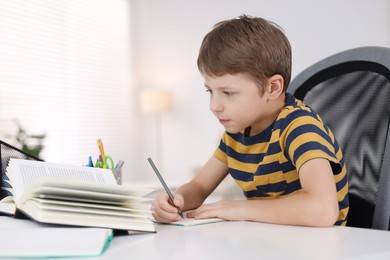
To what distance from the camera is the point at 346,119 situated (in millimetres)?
1223

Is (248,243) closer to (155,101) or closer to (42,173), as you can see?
(42,173)

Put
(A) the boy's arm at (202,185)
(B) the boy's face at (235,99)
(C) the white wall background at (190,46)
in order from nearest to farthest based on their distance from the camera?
(B) the boy's face at (235,99)
(A) the boy's arm at (202,185)
(C) the white wall background at (190,46)

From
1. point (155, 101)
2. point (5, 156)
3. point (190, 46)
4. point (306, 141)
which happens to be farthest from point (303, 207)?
point (190, 46)

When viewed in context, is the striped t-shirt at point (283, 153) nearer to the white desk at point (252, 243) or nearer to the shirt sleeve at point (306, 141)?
the shirt sleeve at point (306, 141)

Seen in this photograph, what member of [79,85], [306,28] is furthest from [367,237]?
[79,85]

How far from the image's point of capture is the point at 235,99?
107cm

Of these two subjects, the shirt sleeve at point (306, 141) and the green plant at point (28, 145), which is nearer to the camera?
the shirt sleeve at point (306, 141)

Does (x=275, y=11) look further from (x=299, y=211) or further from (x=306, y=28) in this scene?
(x=299, y=211)

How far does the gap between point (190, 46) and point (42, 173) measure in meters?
4.53

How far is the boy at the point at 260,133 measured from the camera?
2.97 feet

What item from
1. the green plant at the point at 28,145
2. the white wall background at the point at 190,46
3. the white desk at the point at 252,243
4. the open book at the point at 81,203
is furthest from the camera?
the white wall background at the point at 190,46

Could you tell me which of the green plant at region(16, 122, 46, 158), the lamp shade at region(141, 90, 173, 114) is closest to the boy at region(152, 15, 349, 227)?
the green plant at region(16, 122, 46, 158)

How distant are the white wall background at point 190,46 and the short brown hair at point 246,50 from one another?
131 inches

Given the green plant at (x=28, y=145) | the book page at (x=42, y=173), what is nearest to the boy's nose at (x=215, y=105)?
the book page at (x=42, y=173)
